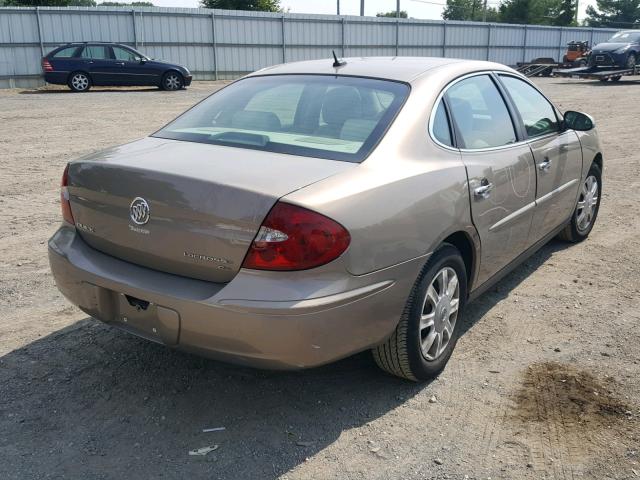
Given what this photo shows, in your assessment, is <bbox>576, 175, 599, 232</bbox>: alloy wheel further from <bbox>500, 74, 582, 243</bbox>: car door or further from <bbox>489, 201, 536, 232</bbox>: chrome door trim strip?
<bbox>489, 201, 536, 232</bbox>: chrome door trim strip

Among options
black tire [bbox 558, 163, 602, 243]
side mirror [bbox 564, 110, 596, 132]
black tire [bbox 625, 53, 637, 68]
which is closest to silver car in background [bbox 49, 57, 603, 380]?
side mirror [bbox 564, 110, 596, 132]

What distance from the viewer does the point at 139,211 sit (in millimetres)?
2986

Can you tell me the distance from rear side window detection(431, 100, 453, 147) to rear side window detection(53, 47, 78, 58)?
1952 centimetres

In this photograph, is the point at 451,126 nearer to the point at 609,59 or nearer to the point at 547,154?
the point at 547,154

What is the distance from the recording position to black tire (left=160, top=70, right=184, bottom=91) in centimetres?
2206

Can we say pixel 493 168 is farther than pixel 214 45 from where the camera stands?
No

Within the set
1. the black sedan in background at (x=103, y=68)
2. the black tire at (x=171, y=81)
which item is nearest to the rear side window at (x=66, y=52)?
the black sedan in background at (x=103, y=68)

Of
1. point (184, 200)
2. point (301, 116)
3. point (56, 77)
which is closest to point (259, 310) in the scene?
point (184, 200)

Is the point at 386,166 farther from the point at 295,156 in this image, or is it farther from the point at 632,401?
the point at 632,401

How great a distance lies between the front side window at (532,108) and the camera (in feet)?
15.0

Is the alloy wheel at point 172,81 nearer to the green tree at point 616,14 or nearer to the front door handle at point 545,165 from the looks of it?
the front door handle at point 545,165

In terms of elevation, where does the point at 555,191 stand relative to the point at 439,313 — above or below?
above

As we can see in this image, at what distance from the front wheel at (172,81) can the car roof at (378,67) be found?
1883cm

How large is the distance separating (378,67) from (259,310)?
1.95 m
